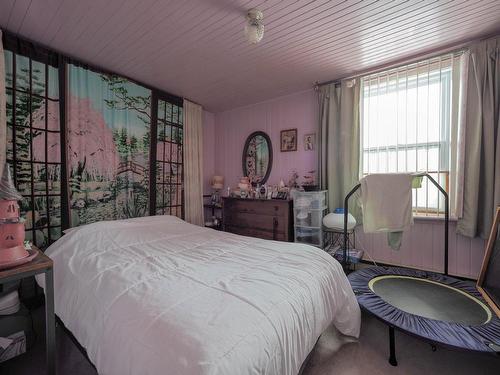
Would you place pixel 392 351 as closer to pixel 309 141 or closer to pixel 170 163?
pixel 309 141

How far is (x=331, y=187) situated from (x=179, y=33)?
2.47 meters

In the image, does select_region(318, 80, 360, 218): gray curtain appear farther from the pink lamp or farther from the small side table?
the pink lamp

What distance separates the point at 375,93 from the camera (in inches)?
113

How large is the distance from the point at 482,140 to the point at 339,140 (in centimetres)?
138

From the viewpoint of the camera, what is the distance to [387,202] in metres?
2.21

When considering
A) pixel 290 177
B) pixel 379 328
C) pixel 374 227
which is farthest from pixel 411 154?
pixel 379 328

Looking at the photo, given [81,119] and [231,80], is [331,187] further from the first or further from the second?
[81,119]

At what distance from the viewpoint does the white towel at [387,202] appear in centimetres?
216

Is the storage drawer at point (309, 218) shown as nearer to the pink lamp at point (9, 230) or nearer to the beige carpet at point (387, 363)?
the beige carpet at point (387, 363)

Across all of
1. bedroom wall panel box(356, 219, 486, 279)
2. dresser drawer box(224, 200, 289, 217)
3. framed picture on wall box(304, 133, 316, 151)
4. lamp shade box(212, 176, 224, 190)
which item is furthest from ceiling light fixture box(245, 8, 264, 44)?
bedroom wall panel box(356, 219, 486, 279)

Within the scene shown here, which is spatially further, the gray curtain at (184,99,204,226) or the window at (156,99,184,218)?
→ the gray curtain at (184,99,204,226)

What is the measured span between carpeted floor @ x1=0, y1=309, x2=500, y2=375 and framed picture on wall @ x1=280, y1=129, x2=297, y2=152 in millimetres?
2567

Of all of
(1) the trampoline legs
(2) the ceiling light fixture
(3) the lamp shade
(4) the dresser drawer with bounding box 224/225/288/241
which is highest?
(2) the ceiling light fixture

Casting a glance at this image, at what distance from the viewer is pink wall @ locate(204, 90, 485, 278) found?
2477mm
